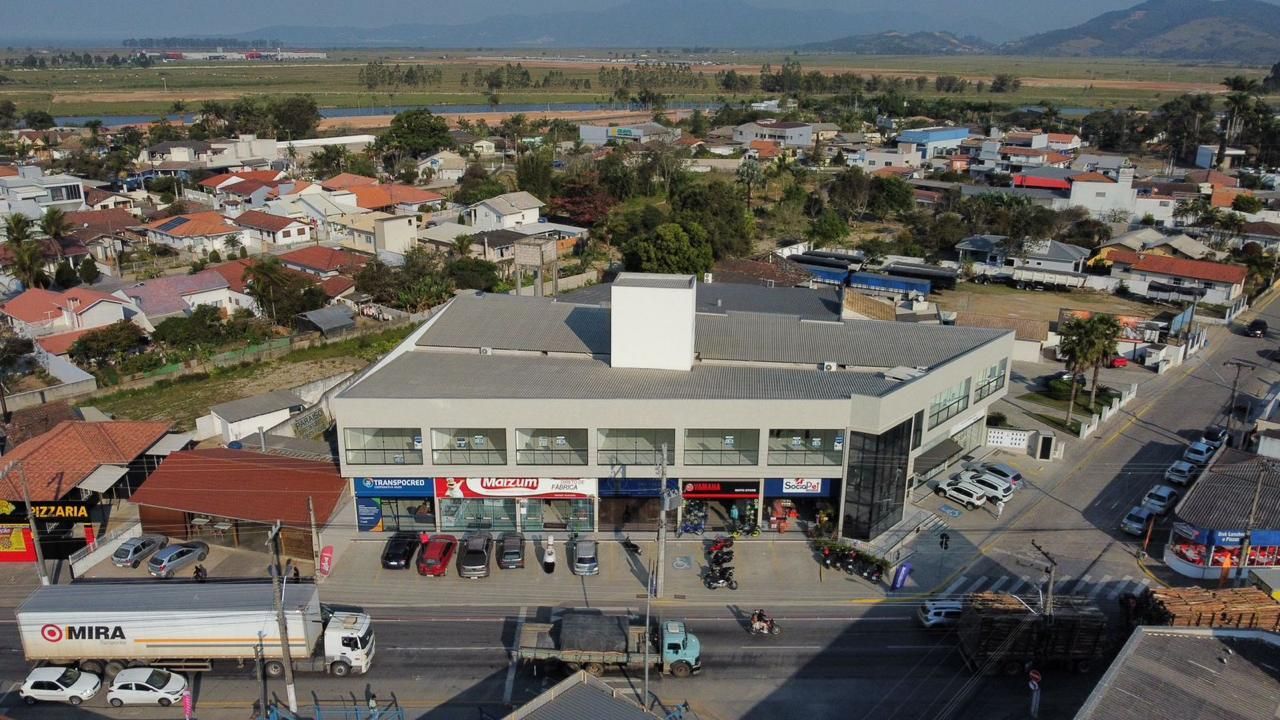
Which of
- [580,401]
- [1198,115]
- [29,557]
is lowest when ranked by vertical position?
[29,557]

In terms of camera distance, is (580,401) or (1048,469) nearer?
(580,401)

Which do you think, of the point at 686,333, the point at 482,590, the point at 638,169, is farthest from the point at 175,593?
the point at 638,169

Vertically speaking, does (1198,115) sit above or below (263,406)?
above

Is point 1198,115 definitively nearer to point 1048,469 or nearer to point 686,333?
point 1048,469

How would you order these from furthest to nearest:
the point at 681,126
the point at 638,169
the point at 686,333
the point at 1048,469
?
the point at 681,126
the point at 638,169
the point at 1048,469
the point at 686,333

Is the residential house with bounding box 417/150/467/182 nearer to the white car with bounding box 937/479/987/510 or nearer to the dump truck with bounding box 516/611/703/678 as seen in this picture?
the white car with bounding box 937/479/987/510

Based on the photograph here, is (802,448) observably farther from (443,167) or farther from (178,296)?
(443,167)

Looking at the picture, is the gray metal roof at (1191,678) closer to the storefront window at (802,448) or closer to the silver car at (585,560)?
the storefront window at (802,448)

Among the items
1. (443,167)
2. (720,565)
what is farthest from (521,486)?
(443,167)
